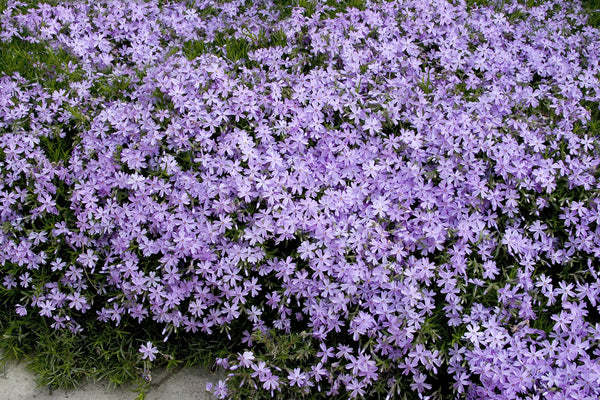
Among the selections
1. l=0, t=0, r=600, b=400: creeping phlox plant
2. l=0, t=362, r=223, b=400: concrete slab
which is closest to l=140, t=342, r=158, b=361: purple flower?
l=0, t=0, r=600, b=400: creeping phlox plant

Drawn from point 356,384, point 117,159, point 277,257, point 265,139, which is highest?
point 265,139

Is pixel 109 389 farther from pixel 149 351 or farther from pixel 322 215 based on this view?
pixel 322 215

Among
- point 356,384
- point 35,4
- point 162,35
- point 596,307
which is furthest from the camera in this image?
point 35,4

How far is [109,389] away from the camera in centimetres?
301

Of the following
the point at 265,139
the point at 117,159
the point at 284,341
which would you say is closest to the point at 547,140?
the point at 265,139

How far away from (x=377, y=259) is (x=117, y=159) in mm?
1490

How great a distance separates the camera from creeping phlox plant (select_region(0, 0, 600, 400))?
8.99 feet

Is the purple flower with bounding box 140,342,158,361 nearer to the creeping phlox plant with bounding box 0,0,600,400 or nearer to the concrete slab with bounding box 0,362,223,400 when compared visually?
the creeping phlox plant with bounding box 0,0,600,400

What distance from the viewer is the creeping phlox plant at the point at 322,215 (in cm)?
274

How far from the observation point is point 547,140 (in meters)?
3.18

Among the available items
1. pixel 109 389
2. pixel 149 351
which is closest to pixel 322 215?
pixel 149 351

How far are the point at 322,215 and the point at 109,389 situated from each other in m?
1.46

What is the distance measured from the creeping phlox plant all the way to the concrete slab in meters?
0.13

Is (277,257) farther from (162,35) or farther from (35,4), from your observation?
(35,4)
